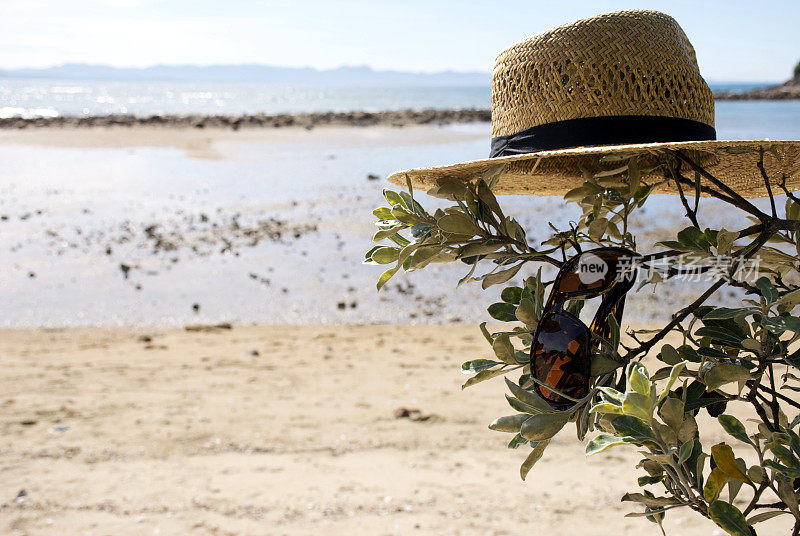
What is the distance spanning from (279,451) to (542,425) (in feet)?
11.6

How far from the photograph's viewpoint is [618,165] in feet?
4.45

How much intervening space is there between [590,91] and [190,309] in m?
6.67

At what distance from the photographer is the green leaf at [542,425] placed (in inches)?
38.0

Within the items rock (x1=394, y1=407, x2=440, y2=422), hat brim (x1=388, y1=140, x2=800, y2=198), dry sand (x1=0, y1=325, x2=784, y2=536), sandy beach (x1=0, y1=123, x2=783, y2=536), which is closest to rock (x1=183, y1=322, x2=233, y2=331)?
Answer: sandy beach (x1=0, y1=123, x2=783, y2=536)

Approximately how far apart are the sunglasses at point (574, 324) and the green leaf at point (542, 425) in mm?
33

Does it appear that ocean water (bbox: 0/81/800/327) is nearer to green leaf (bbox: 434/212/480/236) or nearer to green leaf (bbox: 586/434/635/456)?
green leaf (bbox: 434/212/480/236)

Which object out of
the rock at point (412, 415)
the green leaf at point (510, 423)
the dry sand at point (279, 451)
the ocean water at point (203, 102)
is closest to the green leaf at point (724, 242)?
the green leaf at point (510, 423)

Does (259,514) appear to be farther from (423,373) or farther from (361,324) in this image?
(361,324)

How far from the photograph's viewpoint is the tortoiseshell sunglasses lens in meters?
1.00

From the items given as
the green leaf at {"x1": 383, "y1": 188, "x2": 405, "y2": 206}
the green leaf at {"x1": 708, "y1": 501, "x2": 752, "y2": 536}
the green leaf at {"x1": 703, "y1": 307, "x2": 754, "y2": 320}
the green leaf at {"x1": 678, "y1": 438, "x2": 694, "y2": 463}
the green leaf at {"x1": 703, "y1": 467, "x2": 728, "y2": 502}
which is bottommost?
the green leaf at {"x1": 708, "y1": 501, "x2": 752, "y2": 536}

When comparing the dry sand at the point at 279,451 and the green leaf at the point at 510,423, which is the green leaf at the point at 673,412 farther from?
the dry sand at the point at 279,451

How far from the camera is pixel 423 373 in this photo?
18.2ft

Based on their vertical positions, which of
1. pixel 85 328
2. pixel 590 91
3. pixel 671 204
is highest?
pixel 590 91

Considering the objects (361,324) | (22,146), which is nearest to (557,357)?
(361,324)
